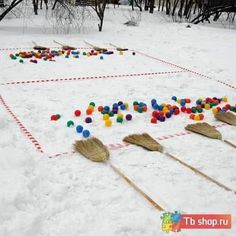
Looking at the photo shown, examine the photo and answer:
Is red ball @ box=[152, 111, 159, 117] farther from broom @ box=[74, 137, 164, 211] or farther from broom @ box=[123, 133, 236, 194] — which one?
broom @ box=[74, 137, 164, 211]

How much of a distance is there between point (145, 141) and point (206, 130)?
93 cm

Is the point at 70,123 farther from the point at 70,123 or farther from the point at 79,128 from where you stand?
the point at 79,128

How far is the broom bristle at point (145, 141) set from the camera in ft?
13.3

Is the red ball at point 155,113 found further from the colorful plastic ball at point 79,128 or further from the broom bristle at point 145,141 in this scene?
the colorful plastic ball at point 79,128

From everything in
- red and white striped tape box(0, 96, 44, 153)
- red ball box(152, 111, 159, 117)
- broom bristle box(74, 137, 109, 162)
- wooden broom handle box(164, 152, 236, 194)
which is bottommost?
red and white striped tape box(0, 96, 44, 153)

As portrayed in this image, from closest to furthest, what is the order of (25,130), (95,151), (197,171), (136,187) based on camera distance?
(136,187), (197,171), (95,151), (25,130)

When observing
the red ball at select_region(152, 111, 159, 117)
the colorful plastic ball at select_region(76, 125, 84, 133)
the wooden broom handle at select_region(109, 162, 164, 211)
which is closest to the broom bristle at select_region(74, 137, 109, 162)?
the wooden broom handle at select_region(109, 162, 164, 211)

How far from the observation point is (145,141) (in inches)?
164

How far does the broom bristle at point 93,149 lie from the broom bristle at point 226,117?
2.01 metres

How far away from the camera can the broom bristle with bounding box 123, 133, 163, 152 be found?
4062mm

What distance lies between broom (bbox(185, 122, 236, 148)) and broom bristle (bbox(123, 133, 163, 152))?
0.71 m

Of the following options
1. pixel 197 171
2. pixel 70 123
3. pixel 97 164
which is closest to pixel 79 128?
pixel 70 123

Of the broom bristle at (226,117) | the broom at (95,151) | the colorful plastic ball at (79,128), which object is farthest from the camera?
the broom bristle at (226,117)

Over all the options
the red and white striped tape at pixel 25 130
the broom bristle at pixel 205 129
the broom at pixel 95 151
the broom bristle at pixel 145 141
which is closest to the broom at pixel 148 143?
the broom bristle at pixel 145 141
